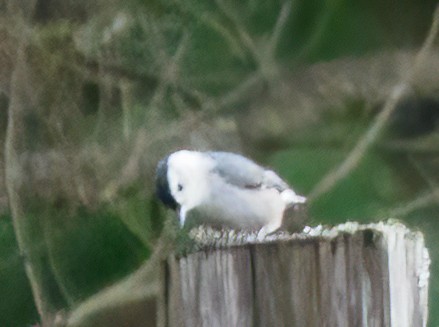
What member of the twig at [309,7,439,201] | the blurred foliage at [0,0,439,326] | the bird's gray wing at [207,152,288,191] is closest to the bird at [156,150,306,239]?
the bird's gray wing at [207,152,288,191]

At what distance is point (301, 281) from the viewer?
404mm

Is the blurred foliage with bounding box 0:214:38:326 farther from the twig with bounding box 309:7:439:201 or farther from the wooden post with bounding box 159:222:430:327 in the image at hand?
the wooden post with bounding box 159:222:430:327

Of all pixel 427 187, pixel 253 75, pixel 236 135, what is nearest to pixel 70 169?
pixel 236 135

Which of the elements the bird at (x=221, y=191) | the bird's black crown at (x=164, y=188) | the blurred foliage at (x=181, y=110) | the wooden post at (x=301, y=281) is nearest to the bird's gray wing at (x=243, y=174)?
the bird at (x=221, y=191)

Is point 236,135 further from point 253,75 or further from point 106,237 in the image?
point 106,237

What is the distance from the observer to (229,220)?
111cm

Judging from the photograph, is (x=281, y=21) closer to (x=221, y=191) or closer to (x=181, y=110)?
(x=181, y=110)

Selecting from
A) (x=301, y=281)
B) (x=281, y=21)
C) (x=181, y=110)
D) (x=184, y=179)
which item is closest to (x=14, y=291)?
(x=181, y=110)

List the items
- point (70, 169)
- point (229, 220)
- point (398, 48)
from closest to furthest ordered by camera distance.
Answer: point (229, 220) → point (70, 169) → point (398, 48)

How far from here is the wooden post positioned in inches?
15.9

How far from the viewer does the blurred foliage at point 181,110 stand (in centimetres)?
191

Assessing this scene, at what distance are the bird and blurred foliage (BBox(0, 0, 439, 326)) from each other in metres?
0.49

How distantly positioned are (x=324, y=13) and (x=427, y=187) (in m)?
0.61

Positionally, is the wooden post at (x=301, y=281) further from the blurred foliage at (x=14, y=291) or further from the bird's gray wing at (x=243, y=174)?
the blurred foliage at (x=14, y=291)
